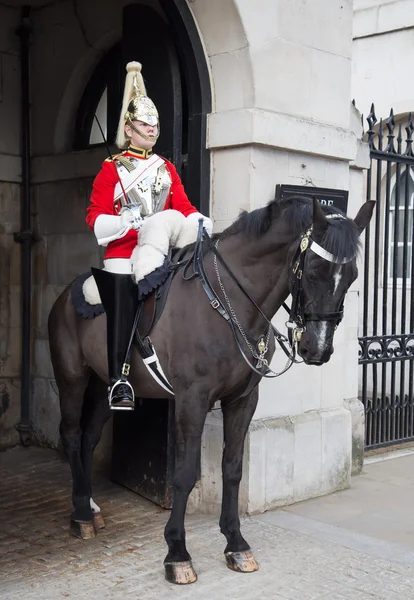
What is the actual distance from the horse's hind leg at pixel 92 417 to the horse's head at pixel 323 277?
193cm

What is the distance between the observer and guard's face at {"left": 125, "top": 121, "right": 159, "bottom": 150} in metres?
4.67

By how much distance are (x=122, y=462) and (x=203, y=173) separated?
2280 millimetres

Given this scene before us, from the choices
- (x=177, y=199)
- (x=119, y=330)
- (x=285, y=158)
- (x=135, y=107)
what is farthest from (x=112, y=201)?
(x=285, y=158)

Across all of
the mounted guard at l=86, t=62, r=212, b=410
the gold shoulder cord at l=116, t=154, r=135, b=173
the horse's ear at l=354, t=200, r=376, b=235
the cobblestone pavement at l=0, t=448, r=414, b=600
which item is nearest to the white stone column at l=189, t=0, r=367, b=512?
the cobblestone pavement at l=0, t=448, r=414, b=600

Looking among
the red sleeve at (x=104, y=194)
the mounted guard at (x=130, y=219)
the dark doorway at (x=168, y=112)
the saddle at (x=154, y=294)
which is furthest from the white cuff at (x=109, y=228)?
the dark doorway at (x=168, y=112)

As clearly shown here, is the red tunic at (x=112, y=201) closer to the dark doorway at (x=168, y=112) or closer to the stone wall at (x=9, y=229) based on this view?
the dark doorway at (x=168, y=112)

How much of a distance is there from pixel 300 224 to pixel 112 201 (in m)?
1.19

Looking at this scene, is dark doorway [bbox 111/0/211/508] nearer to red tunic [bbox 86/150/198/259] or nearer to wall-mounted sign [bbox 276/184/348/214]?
wall-mounted sign [bbox 276/184/348/214]

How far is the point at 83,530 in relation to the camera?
5.10 m

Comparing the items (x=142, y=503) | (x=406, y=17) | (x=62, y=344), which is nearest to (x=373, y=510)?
(x=142, y=503)

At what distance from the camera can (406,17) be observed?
38.9ft

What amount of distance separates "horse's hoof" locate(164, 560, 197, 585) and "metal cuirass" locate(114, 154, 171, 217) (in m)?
1.96

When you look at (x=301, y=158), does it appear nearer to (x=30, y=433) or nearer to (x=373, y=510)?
(x=373, y=510)

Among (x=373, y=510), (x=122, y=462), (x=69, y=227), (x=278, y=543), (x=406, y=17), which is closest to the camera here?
(x=278, y=543)
